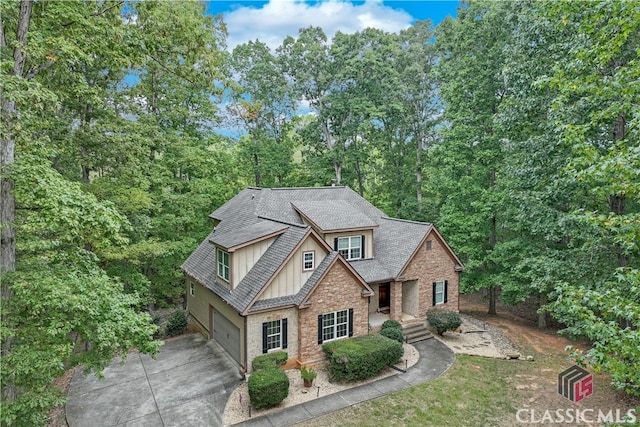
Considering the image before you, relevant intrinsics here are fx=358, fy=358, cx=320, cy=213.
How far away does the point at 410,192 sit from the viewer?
32.8 m

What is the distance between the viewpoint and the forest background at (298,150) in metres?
8.09

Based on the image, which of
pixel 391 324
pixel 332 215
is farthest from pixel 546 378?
pixel 332 215

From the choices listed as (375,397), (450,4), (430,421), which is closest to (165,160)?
(375,397)

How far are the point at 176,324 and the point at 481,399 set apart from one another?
1444cm

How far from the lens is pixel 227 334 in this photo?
1620 centimetres

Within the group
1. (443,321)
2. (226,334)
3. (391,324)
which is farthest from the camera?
(443,321)

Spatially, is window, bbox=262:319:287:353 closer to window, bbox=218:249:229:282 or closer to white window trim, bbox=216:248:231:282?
white window trim, bbox=216:248:231:282

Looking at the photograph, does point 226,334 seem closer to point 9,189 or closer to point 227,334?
point 227,334

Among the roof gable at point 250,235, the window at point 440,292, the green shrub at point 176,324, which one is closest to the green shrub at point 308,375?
the roof gable at point 250,235

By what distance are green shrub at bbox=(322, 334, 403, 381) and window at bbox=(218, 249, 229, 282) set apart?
5.37m

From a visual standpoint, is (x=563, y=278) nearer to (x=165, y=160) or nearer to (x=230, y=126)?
(x=165, y=160)

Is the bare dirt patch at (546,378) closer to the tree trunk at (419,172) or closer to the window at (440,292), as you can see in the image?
the window at (440,292)

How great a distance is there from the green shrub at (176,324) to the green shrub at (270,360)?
6.55 metres

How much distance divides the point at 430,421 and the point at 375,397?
6.78 ft
